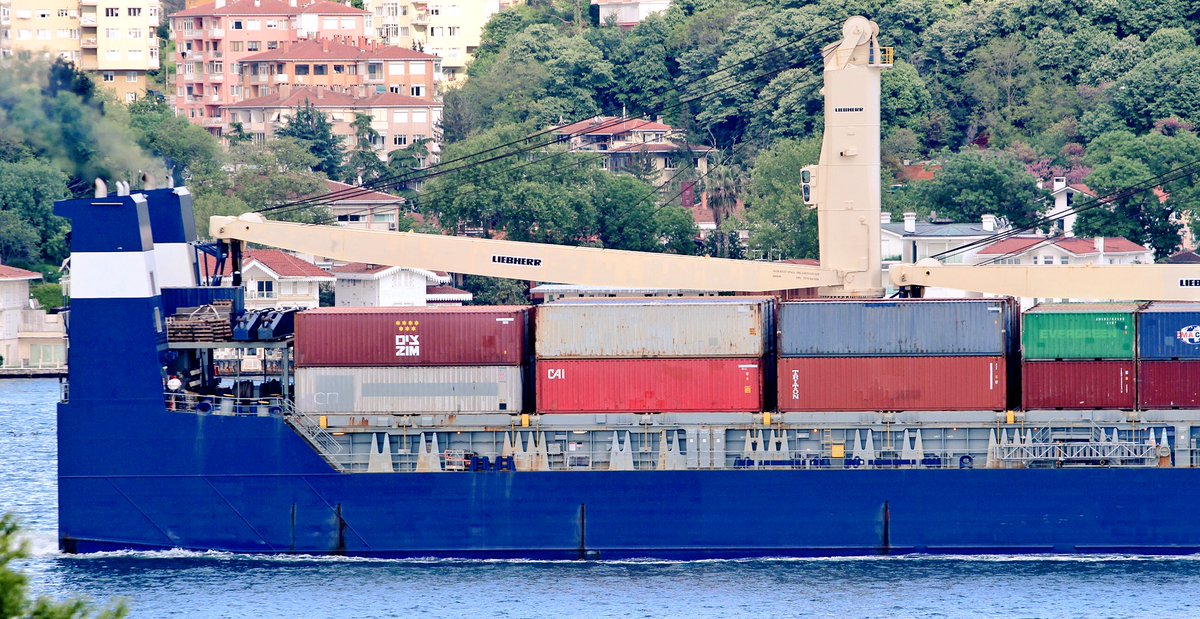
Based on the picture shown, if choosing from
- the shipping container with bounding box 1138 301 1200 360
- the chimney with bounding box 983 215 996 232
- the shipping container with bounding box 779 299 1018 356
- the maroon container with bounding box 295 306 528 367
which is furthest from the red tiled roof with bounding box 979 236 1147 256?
the maroon container with bounding box 295 306 528 367

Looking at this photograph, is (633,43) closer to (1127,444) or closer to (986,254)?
(986,254)

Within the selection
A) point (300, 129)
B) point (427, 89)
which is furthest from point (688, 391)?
point (427, 89)

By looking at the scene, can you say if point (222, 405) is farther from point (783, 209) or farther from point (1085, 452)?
point (783, 209)

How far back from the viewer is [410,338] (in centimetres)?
4928

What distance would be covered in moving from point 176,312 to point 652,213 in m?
59.5

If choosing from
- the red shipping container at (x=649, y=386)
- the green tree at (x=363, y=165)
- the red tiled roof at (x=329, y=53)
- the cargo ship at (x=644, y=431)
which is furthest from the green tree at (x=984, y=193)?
the red shipping container at (x=649, y=386)

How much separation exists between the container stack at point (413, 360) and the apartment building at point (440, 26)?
122m

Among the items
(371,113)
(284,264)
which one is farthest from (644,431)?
(371,113)

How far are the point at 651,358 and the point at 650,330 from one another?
638mm

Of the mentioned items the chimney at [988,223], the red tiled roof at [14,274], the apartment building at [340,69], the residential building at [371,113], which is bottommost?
the red tiled roof at [14,274]

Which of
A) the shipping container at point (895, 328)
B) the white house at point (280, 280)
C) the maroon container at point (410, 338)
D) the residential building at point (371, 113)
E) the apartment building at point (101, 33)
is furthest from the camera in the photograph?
the apartment building at point (101, 33)

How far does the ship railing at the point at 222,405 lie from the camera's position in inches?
1982

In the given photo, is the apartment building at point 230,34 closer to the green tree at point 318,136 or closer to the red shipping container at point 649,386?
the green tree at point 318,136

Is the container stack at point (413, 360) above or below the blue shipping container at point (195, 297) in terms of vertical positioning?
below
